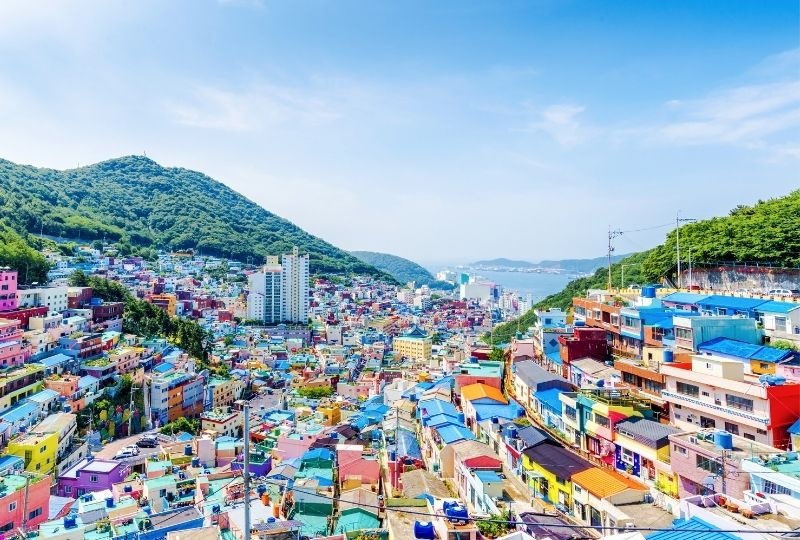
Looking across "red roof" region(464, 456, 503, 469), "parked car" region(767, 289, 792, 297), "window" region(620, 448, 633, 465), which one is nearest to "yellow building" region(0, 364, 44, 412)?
"red roof" region(464, 456, 503, 469)

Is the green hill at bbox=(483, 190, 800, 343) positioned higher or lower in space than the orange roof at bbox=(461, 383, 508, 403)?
higher

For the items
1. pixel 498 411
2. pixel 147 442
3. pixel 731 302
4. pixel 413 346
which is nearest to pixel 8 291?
pixel 147 442

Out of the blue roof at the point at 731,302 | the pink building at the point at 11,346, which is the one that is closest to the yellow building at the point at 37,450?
the pink building at the point at 11,346

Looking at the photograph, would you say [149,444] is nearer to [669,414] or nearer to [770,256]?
[669,414]

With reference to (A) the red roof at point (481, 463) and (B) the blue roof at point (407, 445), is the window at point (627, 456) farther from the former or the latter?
(B) the blue roof at point (407, 445)

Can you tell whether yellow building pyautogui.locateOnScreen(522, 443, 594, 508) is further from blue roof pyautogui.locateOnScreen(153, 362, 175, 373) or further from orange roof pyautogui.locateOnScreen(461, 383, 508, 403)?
blue roof pyautogui.locateOnScreen(153, 362, 175, 373)
